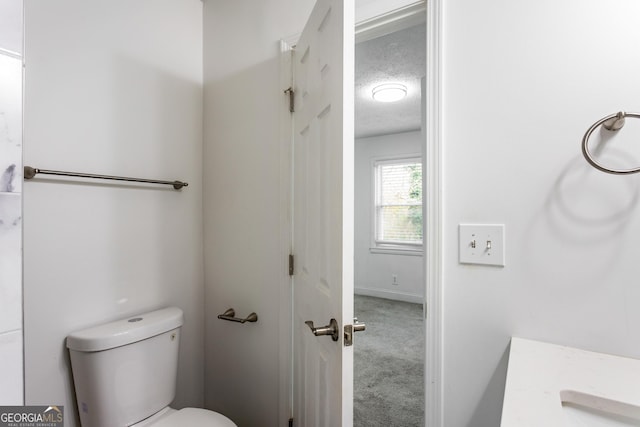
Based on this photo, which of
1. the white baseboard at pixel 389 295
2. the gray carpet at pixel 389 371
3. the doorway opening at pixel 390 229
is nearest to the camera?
the gray carpet at pixel 389 371

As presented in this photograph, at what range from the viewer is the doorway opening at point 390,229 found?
2.13m

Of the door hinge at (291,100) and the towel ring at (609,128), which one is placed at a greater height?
the door hinge at (291,100)

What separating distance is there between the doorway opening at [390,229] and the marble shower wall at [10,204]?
1097 mm

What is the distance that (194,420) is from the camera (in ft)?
3.98

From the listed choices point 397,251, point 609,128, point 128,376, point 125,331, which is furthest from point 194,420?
point 397,251

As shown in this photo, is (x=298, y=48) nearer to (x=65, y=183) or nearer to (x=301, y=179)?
(x=301, y=179)

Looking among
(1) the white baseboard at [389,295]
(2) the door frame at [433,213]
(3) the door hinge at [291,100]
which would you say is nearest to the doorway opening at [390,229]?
(1) the white baseboard at [389,295]

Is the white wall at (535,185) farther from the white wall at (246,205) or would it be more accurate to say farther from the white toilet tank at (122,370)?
the white toilet tank at (122,370)

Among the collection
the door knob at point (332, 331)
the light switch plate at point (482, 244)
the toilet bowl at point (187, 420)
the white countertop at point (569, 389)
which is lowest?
the toilet bowl at point (187, 420)

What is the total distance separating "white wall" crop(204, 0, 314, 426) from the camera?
1.43 m

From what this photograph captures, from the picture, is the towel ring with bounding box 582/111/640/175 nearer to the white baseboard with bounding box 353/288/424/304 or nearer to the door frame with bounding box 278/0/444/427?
the door frame with bounding box 278/0/444/427

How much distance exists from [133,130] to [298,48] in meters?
0.87

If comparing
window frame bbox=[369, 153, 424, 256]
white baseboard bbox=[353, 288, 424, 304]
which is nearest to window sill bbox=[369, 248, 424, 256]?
window frame bbox=[369, 153, 424, 256]

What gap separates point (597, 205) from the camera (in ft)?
2.68
